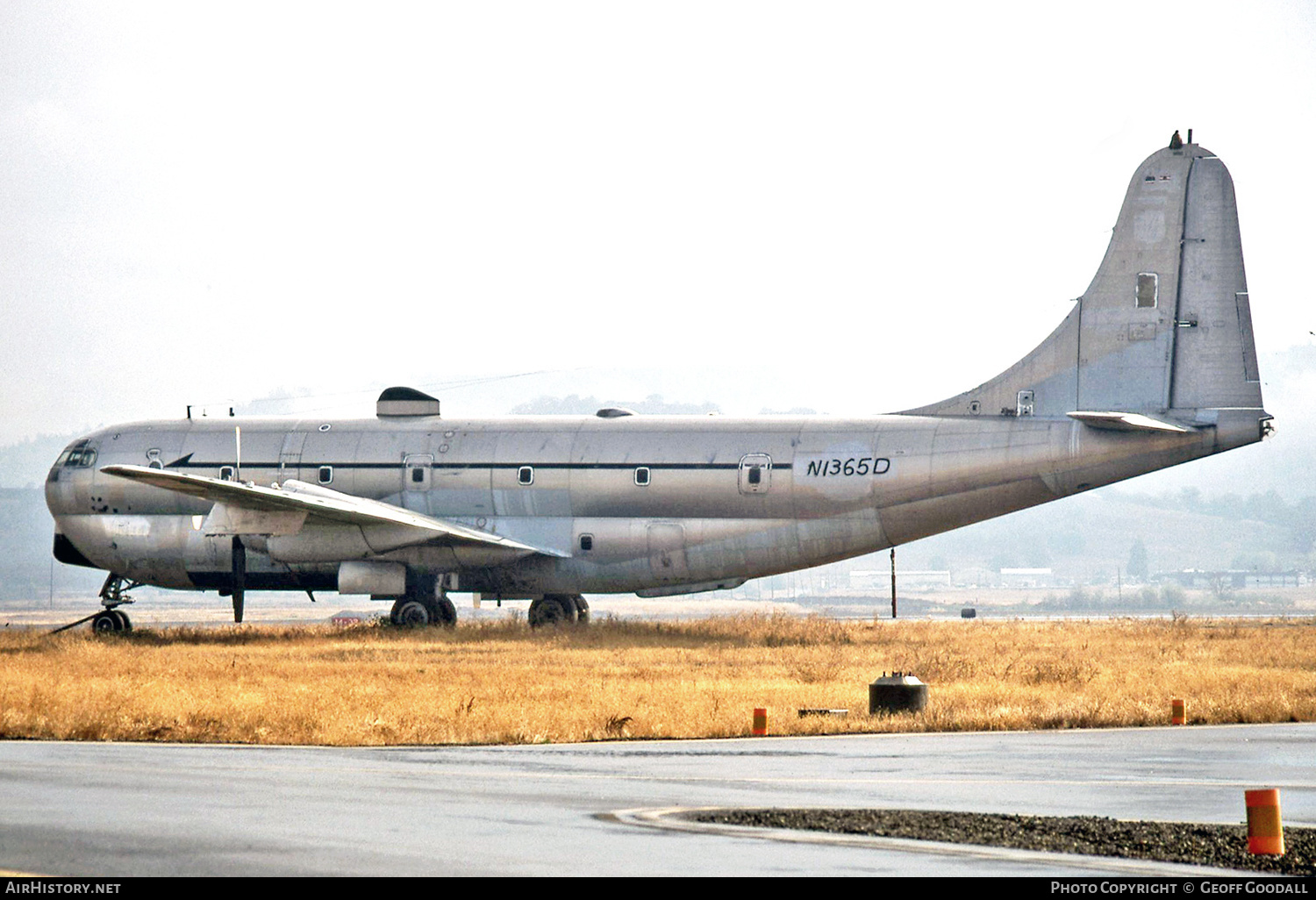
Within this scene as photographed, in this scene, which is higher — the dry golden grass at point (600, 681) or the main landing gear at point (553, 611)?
the main landing gear at point (553, 611)

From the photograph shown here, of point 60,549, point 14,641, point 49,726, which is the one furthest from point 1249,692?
point 60,549

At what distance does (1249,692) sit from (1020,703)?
4289 mm

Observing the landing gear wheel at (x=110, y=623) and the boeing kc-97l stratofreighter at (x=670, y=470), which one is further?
the landing gear wheel at (x=110, y=623)

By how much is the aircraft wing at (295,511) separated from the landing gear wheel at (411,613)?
2115mm

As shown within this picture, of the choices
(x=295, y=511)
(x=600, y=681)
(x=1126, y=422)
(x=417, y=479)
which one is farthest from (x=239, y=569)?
(x=1126, y=422)

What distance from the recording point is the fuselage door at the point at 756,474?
44.3 meters

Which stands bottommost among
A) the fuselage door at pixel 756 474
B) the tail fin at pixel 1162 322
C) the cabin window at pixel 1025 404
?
the fuselage door at pixel 756 474

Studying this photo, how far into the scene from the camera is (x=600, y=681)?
3194cm

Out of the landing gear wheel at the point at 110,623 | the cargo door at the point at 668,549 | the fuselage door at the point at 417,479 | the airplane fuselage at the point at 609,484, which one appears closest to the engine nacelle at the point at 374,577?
the airplane fuselage at the point at 609,484

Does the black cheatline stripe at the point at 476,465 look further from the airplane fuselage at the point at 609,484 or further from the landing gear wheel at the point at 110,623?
the landing gear wheel at the point at 110,623

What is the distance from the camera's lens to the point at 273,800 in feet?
51.7

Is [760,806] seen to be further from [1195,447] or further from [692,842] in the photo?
[1195,447]

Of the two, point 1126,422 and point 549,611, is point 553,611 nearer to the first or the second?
point 549,611

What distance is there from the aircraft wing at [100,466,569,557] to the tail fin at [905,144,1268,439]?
12.9 m
